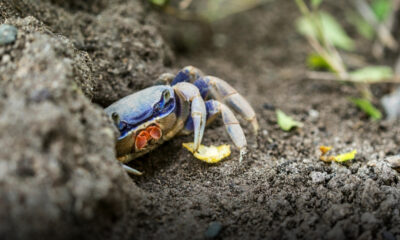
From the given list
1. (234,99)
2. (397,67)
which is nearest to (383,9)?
(397,67)

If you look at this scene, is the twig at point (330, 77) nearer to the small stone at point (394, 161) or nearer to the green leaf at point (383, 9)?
the green leaf at point (383, 9)

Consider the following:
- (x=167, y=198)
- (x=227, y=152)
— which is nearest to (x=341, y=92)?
(x=227, y=152)

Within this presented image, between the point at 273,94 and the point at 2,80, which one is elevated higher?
the point at 2,80

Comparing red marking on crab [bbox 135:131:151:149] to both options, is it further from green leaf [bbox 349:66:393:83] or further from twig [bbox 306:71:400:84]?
green leaf [bbox 349:66:393:83]

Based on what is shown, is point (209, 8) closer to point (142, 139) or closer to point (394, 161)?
point (142, 139)

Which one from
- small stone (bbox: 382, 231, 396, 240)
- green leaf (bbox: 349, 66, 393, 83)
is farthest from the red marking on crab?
green leaf (bbox: 349, 66, 393, 83)

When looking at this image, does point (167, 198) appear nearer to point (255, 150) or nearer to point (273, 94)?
point (255, 150)

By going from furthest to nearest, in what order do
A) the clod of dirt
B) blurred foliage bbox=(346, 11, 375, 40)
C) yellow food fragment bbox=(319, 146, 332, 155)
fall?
1. blurred foliage bbox=(346, 11, 375, 40)
2. yellow food fragment bbox=(319, 146, 332, 155)
3. the clod of dirt
